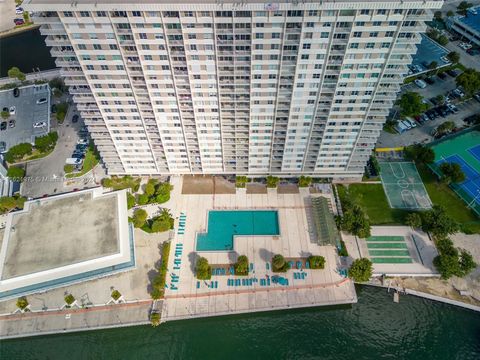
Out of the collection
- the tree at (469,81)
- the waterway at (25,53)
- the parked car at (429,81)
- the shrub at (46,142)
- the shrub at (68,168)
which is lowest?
the shrub at (68,168)

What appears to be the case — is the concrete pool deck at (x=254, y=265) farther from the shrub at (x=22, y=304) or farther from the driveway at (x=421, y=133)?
the driveway at (x=421, y=133)

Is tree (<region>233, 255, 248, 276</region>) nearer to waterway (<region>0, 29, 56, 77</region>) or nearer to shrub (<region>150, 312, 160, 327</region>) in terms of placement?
shrub (<region>150, 312, 160, 327</region>)

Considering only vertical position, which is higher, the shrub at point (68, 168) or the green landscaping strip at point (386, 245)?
the shrub at point (68, 168)

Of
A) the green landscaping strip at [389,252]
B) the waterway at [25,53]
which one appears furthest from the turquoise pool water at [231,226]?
the waterway at [25,53]

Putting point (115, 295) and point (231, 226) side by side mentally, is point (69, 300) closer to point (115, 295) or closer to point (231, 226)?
point (115, 295)

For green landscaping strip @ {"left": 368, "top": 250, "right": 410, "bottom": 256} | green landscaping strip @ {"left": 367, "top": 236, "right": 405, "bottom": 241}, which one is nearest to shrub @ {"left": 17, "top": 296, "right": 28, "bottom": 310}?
green landscaping strip @ {"left": 368, "top": 250, "right": 410, "bottom": 256}

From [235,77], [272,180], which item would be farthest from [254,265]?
[235,77]
